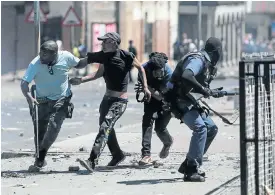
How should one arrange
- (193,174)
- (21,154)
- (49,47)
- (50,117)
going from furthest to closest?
(21,154)
(50,117)
(49,47)
(193,174)

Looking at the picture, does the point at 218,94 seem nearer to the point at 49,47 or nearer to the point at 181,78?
the point at 181,78

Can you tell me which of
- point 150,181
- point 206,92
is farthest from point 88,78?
point 206,92

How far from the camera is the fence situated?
27.8 ft

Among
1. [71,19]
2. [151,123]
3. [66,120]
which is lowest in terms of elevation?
[66,120]

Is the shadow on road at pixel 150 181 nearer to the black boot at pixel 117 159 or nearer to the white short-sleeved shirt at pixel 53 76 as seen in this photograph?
the black boot at pixel 117 159

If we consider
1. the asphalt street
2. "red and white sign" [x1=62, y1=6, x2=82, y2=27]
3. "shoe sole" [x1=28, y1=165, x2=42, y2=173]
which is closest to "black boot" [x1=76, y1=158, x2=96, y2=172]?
"shoe sole" [x1=28, y1=165, x2=42, y2=173]

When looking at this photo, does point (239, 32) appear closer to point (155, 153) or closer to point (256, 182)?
point (155, 153)

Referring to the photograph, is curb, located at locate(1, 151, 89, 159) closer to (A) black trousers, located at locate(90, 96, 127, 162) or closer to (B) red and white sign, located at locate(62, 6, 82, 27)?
(A) black trousers, located at locate(90, 96, 127, 162)

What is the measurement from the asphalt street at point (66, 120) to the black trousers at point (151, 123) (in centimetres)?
365

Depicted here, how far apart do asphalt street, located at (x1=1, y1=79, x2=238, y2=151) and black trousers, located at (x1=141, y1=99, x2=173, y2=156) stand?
3651 mm

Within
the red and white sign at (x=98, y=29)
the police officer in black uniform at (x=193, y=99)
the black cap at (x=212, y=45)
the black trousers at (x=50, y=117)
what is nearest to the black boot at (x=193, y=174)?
the police officer in black uniform at (x=193, y=99)

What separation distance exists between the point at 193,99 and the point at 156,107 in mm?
1985

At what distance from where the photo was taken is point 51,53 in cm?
1242

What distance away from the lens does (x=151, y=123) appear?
1324 centimetres
